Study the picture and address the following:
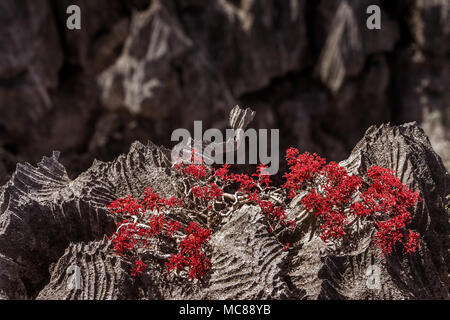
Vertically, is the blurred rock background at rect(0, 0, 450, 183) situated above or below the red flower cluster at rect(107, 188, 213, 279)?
above

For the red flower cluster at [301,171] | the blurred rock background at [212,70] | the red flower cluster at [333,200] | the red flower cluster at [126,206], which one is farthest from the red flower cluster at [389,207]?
the blurred rock background at [212,70]

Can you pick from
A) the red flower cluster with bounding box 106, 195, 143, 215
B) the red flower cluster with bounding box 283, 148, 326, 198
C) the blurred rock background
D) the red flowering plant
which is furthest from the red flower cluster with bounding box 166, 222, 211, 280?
the blurred rock background

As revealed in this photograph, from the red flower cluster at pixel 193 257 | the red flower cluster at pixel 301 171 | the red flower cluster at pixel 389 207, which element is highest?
the red flower cluster at pixel 301 171

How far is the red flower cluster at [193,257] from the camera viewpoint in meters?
2.69

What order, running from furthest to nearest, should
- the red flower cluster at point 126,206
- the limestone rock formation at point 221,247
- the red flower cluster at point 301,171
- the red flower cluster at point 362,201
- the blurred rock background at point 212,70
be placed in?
Result: the blurred rock background at point 212,70
the red flower cluster at point 301,171
the red flower cluster at point 126,206
the red flower cluster at point 362,201
the limestone rock formation at point 221,247

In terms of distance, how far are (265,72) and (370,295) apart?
9.66m

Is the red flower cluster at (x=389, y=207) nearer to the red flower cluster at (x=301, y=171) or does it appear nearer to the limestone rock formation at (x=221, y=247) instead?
the limestone rock formation at (x=221, y=247)

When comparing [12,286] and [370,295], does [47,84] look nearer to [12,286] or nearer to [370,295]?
[12,286]

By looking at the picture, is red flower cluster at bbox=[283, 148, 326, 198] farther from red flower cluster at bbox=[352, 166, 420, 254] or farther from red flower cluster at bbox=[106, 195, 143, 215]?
red flower cluster at bbox=[106, 195, 143, 215]

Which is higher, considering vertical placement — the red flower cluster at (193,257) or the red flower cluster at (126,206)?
the red flower cluster at (126,206)

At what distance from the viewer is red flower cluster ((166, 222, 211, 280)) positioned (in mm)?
2691

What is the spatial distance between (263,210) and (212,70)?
339 inches

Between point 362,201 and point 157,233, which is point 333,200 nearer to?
point 362,201
